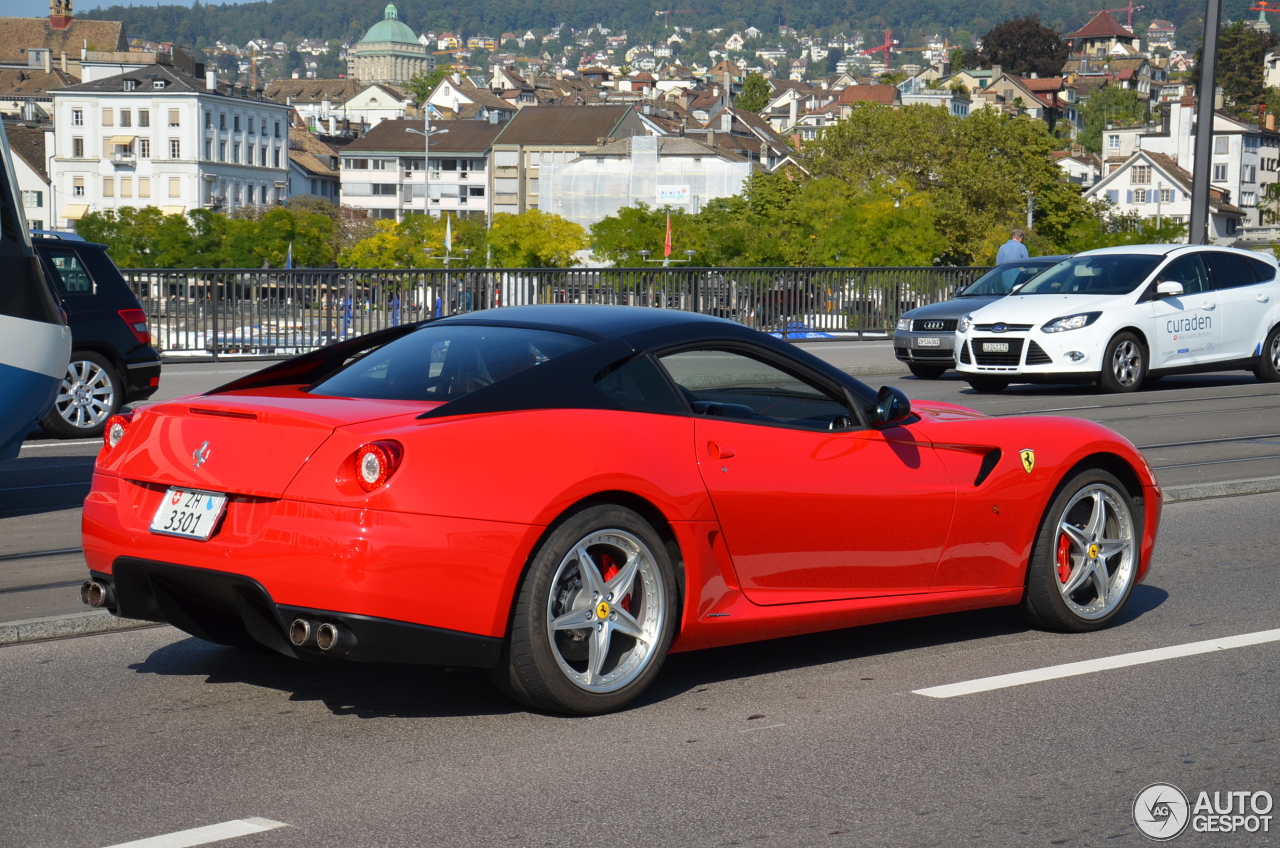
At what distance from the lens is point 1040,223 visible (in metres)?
92.6

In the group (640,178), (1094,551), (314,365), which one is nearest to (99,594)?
(314,365)

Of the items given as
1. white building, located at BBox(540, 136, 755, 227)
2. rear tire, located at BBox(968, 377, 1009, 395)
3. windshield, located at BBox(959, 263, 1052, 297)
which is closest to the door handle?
rear tire, located at BBox(968, 377, 1009, 395)

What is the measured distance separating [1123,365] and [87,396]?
36.2 feet

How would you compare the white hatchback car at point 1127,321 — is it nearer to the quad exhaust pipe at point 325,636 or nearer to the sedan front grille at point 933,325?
the sedan front grille at point 933,325

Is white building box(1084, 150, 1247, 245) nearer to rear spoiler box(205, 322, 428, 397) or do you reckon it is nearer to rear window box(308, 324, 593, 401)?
rear spoiler box(205, 322, 428, 397)

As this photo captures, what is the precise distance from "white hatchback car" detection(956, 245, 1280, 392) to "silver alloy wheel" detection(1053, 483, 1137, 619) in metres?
11.1

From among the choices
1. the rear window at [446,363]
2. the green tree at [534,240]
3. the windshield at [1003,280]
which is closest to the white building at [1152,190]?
the green tree at [534,240]

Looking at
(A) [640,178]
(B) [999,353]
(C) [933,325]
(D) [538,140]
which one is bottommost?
(B) [999,353]

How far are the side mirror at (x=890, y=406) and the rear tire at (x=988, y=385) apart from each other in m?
12.9

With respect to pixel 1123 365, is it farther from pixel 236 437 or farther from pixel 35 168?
pixel 35 168

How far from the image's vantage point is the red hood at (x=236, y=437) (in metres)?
4.87

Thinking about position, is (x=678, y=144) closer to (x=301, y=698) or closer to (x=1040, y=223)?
(x=1040, y=223)

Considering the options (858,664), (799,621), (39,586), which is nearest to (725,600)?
(799,621)

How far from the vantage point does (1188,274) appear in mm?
18219
